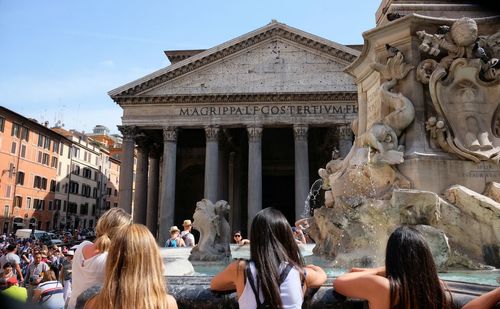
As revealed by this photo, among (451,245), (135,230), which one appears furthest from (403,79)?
(135,230)

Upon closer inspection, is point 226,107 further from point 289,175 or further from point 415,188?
point 415,188

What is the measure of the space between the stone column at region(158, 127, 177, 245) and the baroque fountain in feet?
67.4

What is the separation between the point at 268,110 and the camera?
25672 mm

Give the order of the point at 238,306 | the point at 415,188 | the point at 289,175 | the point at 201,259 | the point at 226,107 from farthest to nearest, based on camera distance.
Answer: the point at 289,175
the point at 226,107
the point at 201,259
the point at 415,188
the point at 238,306

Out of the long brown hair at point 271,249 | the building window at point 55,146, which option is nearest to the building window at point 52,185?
the building window at point 55,146

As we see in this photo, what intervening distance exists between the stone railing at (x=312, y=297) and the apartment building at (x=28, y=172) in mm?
38067

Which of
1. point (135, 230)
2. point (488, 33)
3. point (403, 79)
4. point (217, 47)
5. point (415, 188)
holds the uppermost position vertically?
point (217, 47)

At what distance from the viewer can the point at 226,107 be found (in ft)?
85.1

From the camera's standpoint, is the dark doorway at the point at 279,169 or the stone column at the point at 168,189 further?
the dark doorway at the point at 279,169

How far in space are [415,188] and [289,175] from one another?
29.0 metres

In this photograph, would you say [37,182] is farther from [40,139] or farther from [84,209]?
[84,209]

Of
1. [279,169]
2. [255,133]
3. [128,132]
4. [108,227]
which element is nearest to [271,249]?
[108,227]

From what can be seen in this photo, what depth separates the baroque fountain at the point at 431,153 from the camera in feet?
13.4

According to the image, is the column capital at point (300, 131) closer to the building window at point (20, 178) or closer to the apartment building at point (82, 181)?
the building window at point (20, 178)
